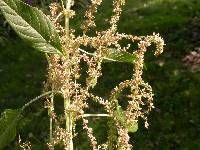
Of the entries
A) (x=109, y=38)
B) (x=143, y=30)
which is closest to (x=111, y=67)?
(x=143, y=30)

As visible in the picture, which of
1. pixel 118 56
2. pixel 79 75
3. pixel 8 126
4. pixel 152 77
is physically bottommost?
pixel 8 126

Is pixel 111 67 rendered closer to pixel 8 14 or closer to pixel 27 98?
pixel 27 98

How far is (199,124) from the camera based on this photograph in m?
16.2

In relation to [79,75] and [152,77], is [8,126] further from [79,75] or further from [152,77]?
[152,77]

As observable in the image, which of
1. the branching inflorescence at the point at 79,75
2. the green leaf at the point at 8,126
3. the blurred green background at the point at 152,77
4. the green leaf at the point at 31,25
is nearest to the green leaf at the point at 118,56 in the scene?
the branching inflorescence at the point at 79,75

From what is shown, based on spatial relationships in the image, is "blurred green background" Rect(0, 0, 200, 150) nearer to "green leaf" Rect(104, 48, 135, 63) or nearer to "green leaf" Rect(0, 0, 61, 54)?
"green leaf" Rect(104, 48, 135, 63)

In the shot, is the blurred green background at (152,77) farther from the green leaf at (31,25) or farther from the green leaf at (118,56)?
the green leaf at (31,25)

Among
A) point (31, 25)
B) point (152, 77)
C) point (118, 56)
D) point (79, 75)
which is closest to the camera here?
point (31, 25)

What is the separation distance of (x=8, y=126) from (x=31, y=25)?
0.59 meters

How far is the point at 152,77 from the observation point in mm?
19672

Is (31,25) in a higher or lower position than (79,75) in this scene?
higher

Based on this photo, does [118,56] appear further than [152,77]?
No

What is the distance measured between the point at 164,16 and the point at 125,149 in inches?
937

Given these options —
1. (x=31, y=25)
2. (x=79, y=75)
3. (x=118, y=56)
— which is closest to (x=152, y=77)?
(x=118, y=56)
